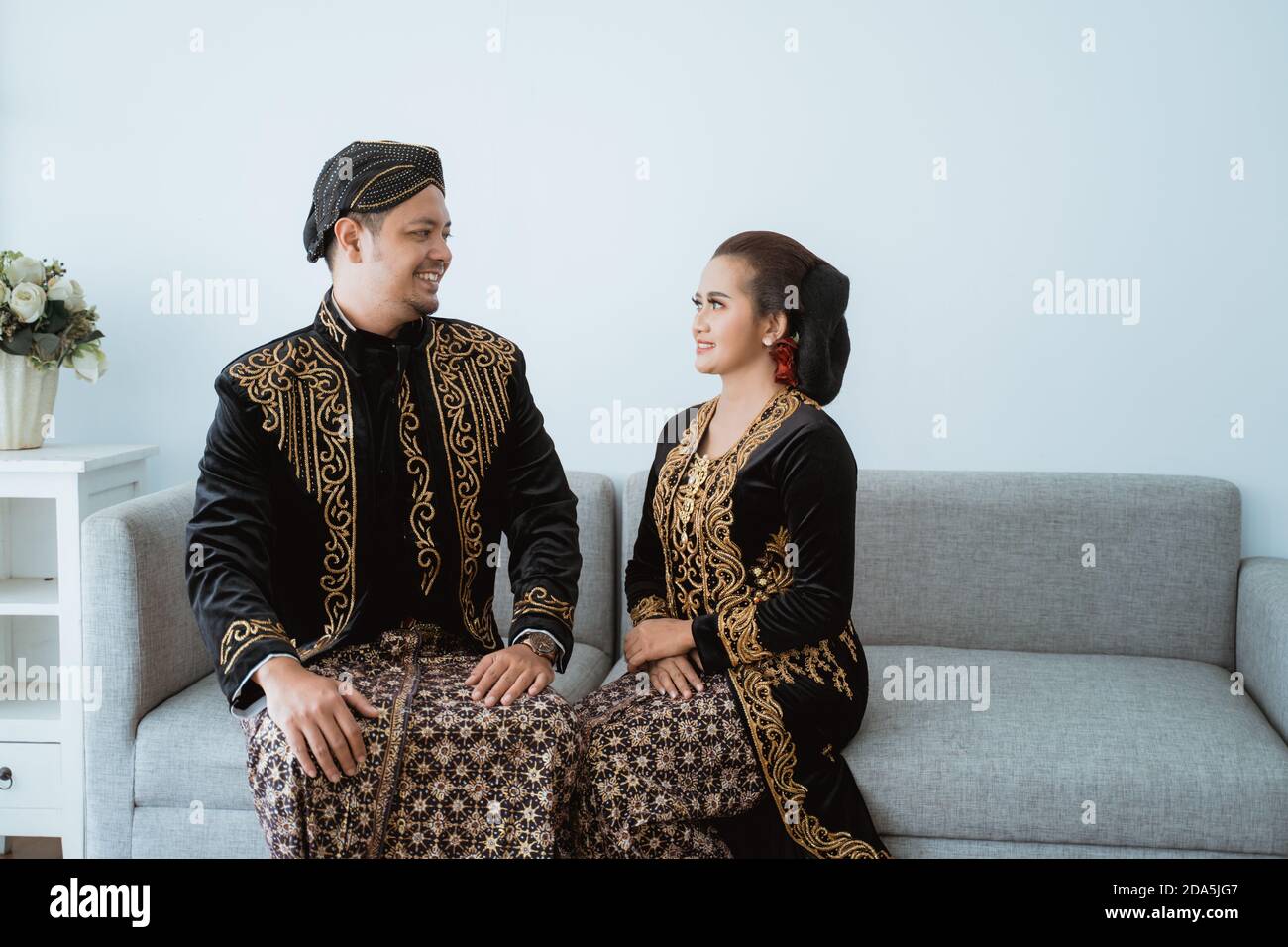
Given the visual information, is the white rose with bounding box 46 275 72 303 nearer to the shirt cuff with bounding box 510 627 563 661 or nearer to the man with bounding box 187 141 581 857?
the man with bounding box 187 141 581 857

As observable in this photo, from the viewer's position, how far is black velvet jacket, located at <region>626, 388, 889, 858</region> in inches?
72.2

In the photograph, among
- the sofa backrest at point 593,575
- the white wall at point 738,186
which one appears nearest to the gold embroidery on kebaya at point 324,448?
the sofa backrest at point 593,575

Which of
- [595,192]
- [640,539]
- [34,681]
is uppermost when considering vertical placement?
[595,192]

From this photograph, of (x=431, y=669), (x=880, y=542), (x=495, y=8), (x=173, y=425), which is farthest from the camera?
(x=173, y=425)

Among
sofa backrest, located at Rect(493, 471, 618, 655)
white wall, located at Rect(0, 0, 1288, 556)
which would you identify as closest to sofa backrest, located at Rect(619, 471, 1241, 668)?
white wall, located at Rect(0, 0, 1288, 556)

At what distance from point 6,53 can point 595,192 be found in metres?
1.48

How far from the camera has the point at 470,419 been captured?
1903mm

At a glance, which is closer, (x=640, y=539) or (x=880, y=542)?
(x=640, y=539)

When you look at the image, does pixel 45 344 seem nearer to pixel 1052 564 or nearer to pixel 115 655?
pixel 115 655

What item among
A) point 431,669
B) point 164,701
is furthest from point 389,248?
point 164,701

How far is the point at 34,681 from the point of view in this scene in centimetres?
268

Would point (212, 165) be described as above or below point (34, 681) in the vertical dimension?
above

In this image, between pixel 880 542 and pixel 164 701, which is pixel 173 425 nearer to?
pixel 164 701

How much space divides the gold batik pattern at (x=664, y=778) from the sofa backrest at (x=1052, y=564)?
80 centimetres
